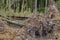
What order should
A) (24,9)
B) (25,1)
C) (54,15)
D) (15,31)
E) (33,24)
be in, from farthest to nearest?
(25,1) → (24,9) → (54,15) → (33,24) → (15,31)

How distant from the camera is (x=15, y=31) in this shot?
5715 millimetres

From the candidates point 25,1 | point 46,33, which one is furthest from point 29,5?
point 46,33

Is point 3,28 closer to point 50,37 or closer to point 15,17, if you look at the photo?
point 50,37

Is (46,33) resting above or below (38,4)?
below

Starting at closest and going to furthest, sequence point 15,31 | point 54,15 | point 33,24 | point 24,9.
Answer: point 15,31 → point 33,24 → point 54,15 → point 24,9

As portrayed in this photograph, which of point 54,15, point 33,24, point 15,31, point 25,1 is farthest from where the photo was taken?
point 25,1

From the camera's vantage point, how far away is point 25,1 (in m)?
10.8

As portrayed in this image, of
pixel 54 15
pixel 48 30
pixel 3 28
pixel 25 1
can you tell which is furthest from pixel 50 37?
pixel 25 1

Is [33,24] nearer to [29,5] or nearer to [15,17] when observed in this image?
[15,17]

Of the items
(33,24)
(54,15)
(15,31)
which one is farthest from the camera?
(54,15)

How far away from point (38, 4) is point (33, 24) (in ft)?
16.1

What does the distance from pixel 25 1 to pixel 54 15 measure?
2.75 meters

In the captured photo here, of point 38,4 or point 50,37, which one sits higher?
point 38,4

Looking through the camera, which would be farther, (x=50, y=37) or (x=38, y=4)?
(x=38, y=4)
